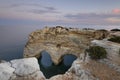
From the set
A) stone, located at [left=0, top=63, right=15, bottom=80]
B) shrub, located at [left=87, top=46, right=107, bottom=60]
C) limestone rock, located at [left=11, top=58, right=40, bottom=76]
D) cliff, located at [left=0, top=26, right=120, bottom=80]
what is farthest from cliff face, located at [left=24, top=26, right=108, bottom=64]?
stone, located at [left=0, top=63, right=15, bottom=80]

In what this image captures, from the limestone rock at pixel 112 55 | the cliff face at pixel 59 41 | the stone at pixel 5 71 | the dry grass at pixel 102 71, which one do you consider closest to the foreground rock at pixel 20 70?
the stone at pixel 5 71

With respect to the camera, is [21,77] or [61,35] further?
[61,35]

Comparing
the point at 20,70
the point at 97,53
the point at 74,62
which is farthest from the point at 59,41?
the point at 20,70

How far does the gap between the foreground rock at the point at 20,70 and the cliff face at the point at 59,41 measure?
35.0 metres

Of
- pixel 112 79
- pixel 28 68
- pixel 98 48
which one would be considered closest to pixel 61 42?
pixel 98 48

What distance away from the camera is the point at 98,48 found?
104 feet

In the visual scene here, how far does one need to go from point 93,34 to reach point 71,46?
7.12 m

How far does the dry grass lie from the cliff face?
25.3 m

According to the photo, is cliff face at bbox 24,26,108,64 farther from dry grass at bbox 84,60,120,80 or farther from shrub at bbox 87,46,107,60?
dry grass at bbox 84,60,120,80

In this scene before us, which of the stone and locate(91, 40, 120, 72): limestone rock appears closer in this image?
the stone

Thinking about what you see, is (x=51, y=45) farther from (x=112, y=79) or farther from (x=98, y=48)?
(x=112, y=79)

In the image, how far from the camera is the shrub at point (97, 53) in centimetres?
3040

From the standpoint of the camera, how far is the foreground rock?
2089 centimetres

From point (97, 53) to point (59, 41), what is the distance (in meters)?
28.3
